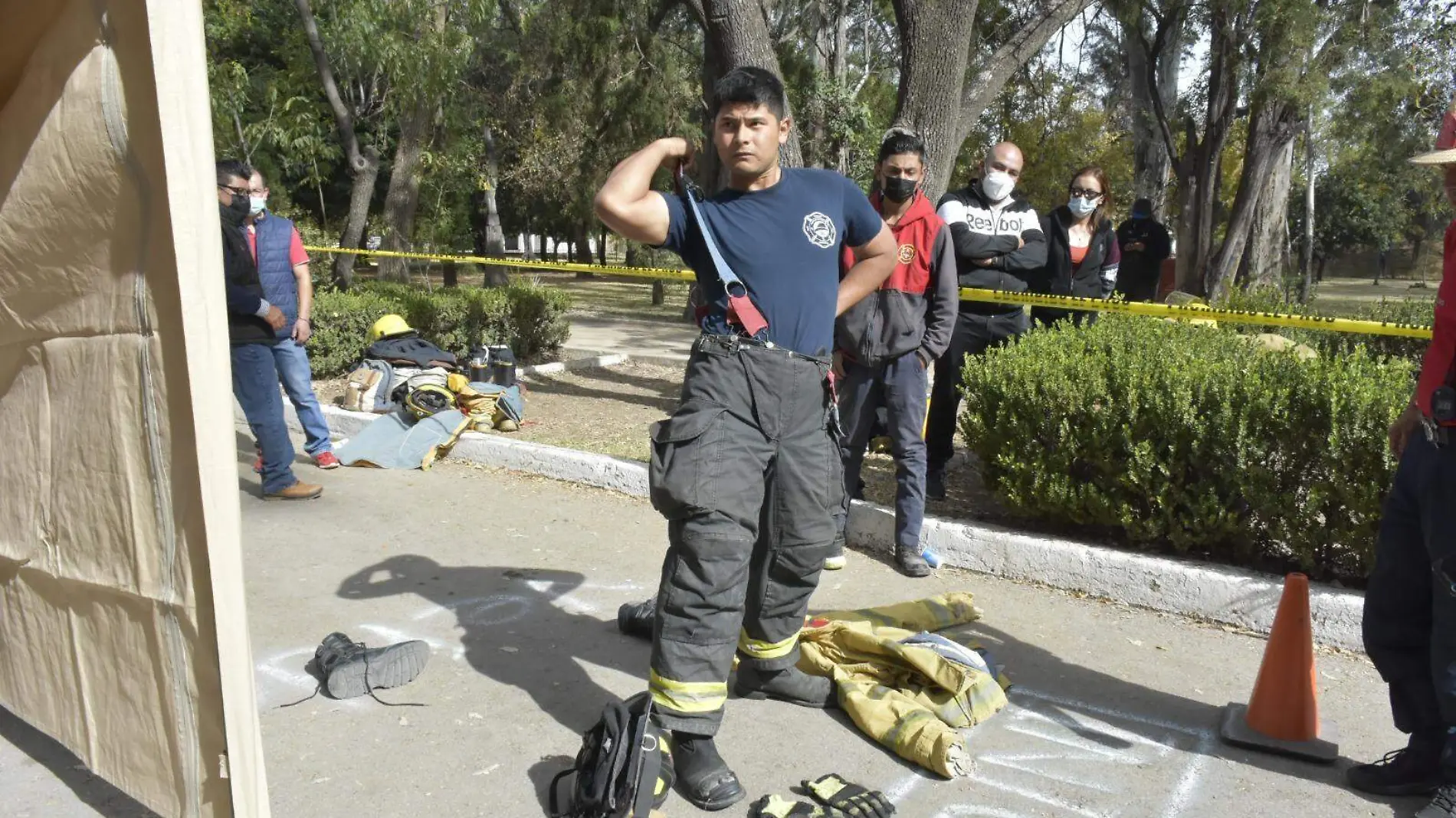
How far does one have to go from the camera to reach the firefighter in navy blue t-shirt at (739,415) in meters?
2.93

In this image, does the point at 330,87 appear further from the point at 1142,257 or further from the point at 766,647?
the point at 766,647

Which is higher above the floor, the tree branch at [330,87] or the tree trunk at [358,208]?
the tree branch at [330,87]

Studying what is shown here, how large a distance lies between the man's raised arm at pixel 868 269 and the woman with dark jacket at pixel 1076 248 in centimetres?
338

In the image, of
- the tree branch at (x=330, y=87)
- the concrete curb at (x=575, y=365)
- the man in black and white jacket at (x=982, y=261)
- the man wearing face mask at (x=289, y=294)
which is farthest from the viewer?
the tree branch at (x=330, y=87)

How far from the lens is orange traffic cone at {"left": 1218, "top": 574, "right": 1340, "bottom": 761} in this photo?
3275 millimetres

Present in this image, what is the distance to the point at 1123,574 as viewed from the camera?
4535 millimetres

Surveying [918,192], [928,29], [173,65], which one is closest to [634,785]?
[173,65]

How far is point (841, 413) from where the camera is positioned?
16.5ft

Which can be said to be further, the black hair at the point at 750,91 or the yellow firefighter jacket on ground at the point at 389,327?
the yellow firefighter jacket on ground at the point at 389,327

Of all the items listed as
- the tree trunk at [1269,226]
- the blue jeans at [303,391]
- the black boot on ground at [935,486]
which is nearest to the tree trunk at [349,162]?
the blue jeans at [303,391]

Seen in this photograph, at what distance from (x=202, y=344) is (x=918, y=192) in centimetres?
360

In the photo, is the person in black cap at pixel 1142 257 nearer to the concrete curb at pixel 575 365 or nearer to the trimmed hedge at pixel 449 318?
the concrete curb at pixel 575 365

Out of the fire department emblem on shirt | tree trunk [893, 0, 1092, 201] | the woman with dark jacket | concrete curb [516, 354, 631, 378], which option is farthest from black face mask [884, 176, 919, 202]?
concrete curb [516, 354, 631, 378]

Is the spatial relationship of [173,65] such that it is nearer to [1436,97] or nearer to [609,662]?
[609,662]
